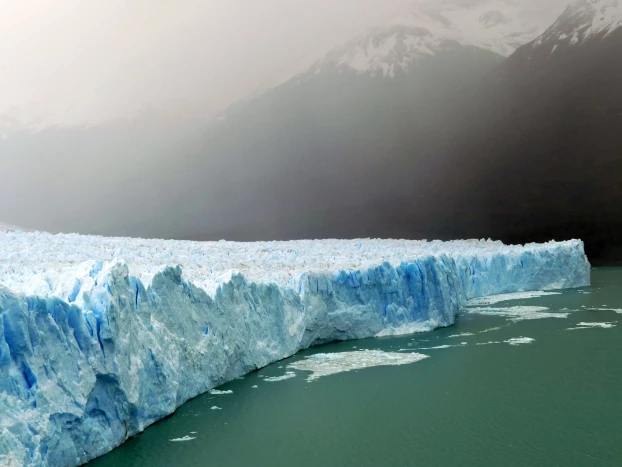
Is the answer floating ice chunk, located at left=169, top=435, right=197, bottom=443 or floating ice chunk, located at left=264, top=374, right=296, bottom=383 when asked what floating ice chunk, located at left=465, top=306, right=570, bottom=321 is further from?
floating ice chunk, located at left=169, top=435, right=197, bottom=443

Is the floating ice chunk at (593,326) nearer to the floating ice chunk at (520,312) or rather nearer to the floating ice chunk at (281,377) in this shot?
the floating ice chunk at (520,312)

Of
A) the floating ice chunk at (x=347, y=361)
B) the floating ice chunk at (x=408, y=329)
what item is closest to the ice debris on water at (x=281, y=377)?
the floating ice chunk at (x=347, y=361)

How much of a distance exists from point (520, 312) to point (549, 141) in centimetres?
4608

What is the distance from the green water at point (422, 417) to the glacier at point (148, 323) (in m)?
0.39

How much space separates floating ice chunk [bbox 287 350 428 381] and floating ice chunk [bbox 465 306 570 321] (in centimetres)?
560

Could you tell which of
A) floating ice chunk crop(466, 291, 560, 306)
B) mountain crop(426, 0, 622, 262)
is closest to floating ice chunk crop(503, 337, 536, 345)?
floating ice chunk crop(466, 291, 560, 306)

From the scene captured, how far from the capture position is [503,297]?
19984 millimetres

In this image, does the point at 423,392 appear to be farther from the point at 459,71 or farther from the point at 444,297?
the point at 459,71

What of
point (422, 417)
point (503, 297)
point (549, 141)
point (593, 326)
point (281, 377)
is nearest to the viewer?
point (422, 417)

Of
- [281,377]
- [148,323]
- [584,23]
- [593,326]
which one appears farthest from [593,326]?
[584,23]

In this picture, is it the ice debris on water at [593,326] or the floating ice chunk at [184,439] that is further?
the ice debris on water at [593,326]

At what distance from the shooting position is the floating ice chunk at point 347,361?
9.98 meters

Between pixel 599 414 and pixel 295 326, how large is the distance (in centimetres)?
553

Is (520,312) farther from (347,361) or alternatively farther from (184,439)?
(184,439)
